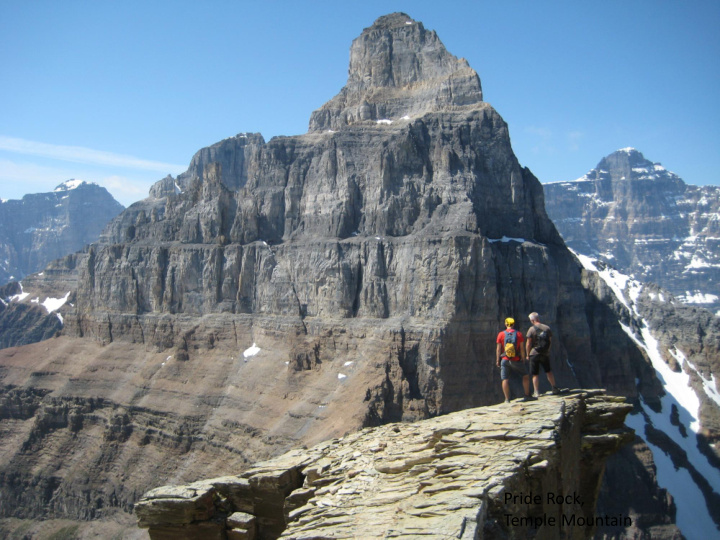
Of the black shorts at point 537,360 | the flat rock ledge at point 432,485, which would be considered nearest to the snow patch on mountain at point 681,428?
the flat rock ledge at point 432,485

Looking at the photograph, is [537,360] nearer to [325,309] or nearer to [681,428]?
[325,309]

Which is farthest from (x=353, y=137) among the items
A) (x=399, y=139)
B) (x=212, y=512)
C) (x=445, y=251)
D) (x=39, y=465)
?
(x=212, y=512)

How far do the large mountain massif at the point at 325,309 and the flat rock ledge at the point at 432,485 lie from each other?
3381 centimetres

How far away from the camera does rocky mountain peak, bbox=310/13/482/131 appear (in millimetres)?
73375

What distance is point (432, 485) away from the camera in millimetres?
14781

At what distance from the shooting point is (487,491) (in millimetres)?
13758

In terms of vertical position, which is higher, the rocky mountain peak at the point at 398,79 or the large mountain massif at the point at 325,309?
the rocky mountain peak at the point at 398,79

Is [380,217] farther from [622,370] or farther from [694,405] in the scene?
[694,405]

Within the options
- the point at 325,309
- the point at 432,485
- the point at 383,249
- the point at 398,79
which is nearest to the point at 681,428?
the point at 383,249

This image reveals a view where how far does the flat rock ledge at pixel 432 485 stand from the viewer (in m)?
13.7

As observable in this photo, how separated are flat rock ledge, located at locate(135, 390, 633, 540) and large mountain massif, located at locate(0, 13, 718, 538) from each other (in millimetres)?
33814

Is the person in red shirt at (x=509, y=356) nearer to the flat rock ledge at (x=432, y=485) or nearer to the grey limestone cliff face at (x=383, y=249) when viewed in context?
the flat rock ledge at (x=432, y=485)

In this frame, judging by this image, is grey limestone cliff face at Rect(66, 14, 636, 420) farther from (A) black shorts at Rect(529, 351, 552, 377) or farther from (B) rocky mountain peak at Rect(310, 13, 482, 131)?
(A) black shorts at Rect(529, 351, 552, 377)

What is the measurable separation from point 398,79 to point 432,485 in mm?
71355
